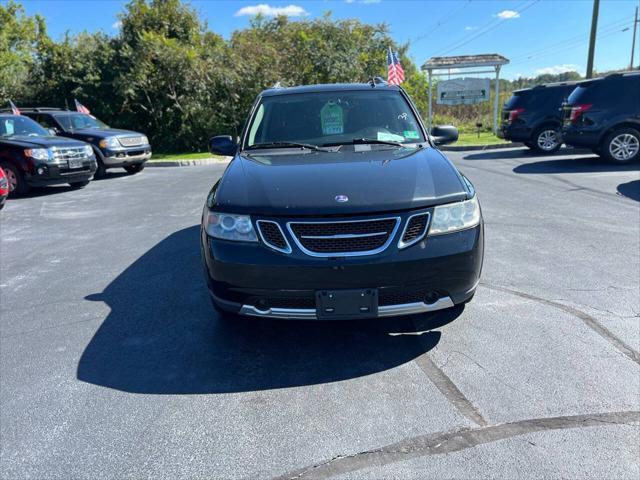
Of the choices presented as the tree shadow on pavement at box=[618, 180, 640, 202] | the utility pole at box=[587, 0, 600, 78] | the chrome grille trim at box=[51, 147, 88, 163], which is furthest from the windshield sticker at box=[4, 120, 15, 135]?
the utility pole at box=[587, 0, 600, 78]

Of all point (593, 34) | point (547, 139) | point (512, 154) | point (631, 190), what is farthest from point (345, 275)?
point (593, 34)

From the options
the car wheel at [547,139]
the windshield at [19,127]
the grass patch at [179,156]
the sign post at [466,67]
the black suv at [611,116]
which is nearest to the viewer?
the windshield at [19,127]

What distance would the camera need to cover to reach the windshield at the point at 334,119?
436 centimetres

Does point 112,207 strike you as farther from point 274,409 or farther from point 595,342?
point 595,342

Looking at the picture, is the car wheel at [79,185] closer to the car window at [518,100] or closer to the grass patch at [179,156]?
the grass patch at [179,156]

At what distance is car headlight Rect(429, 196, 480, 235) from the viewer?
9.74ft

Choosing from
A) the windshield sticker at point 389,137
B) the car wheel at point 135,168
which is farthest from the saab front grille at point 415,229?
the car wheel at point 135,168

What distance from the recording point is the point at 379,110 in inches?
181

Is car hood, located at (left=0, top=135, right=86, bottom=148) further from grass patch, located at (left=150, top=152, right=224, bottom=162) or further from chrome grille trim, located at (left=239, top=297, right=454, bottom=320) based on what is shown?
chrome grille trim, located at (left=239, top=297, right=454, bottom=320)

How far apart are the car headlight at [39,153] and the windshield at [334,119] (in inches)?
285

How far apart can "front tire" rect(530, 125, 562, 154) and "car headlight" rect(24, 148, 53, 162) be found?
1243 cm

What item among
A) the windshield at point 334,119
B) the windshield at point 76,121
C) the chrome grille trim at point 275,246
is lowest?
the chrome grille trim at point 275,246

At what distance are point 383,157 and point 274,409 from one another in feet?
6.43

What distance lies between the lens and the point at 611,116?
11.2 meters
